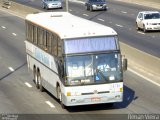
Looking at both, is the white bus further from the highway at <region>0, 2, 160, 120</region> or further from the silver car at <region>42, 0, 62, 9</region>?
the silver car at <region>42, 0, 62, 9</region>

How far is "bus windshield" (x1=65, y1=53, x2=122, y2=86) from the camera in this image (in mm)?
21391

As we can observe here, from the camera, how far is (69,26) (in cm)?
2317

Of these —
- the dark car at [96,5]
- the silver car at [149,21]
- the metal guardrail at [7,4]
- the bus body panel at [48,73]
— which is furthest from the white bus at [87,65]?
the metal guardrail at [7,4]

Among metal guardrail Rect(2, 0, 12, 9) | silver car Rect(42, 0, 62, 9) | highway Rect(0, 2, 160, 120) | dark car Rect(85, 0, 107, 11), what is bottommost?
silver car Rect(42, 0, 62, 9)

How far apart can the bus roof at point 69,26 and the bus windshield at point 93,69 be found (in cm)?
86

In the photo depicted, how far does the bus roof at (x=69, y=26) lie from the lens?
21922 mm

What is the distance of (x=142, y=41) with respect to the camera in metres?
44.5

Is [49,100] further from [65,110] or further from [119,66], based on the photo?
[119,66]

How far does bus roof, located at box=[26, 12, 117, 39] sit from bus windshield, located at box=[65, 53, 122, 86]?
86 cm

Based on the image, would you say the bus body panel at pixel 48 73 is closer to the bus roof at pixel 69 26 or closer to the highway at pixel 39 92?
the highway at pixel 39 92

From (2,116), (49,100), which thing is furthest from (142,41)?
(2,116)

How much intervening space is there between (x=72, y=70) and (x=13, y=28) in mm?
33566

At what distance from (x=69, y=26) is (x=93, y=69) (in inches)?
97.6

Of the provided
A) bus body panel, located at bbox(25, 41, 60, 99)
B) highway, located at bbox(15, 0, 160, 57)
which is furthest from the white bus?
highway, located at bbox(15, 0, 160, 57)
